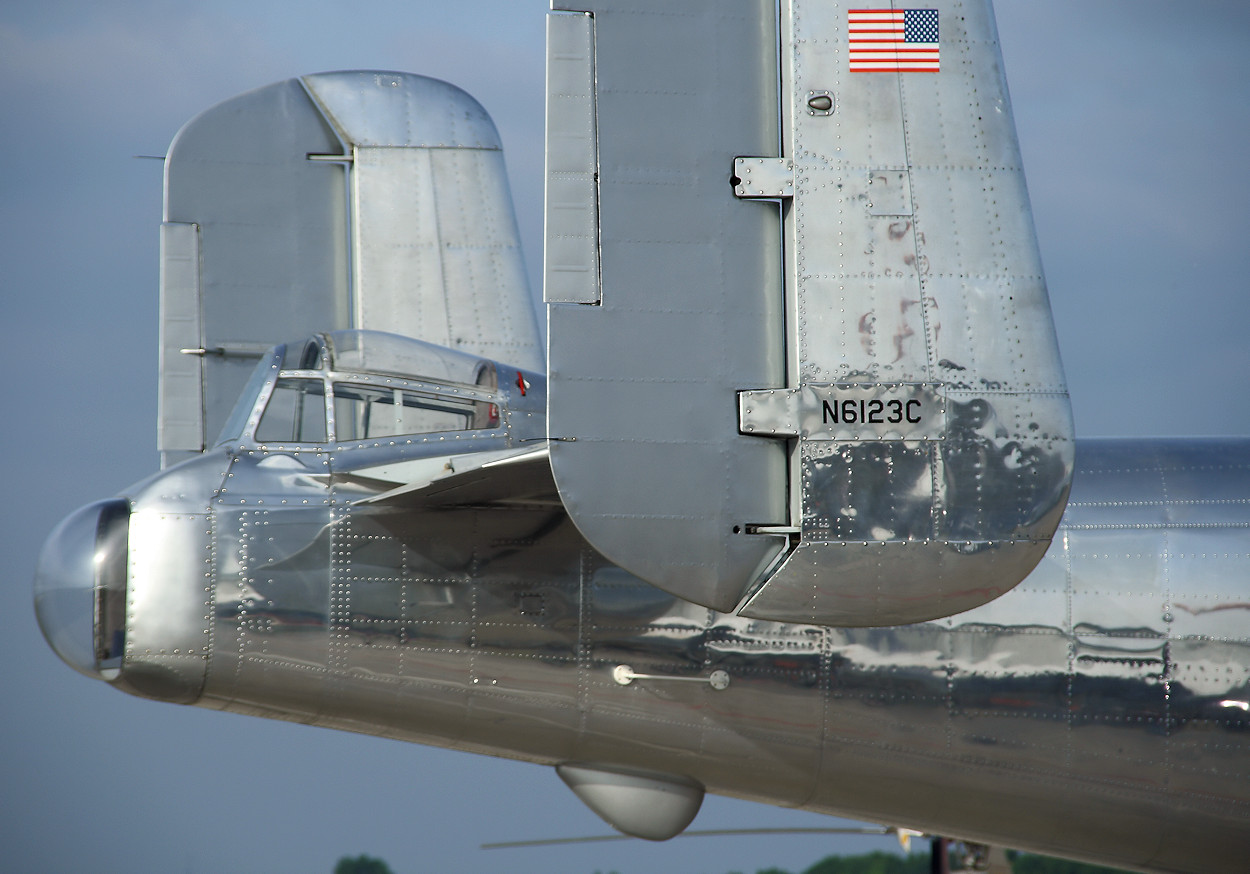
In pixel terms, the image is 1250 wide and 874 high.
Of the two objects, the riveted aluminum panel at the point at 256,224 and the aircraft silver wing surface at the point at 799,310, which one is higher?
the riveted aluminum panel at the point at 256,224

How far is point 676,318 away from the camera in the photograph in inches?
197

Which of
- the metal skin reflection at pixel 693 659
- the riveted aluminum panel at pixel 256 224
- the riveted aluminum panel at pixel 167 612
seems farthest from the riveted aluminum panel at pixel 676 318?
the riveted aluminum panel at pixel 256 224

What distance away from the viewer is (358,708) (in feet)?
21.2

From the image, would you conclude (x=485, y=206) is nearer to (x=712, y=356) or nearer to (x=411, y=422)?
(x=411, y=422)

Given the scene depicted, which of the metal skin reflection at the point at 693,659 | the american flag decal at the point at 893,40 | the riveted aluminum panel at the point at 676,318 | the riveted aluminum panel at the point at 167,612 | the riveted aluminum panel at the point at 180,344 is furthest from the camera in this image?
the riveted aluminum panel at the point at 180,344

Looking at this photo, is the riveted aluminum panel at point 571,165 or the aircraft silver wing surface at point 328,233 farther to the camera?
the aircraft silver wing surface at point 328,233

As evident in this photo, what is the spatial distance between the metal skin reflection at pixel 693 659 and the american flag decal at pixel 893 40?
8.89 feet

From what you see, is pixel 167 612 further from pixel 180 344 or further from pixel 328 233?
pixel 328 233

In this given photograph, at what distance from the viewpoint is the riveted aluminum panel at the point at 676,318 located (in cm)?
482

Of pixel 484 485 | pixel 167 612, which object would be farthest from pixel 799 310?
pixel 167 612

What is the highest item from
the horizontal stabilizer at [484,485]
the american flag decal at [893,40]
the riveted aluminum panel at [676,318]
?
the american flag decal at [893,40]

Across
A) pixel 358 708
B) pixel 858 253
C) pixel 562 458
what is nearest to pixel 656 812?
pixel 358 708

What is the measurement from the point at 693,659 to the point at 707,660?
0.07m

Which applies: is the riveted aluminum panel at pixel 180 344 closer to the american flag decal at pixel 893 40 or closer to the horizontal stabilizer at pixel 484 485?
the horizontal stabilizer at pixel 484 485
